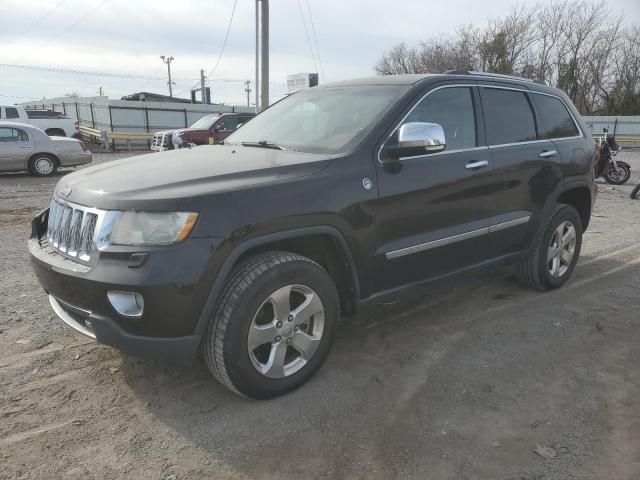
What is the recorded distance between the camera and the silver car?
1335 centimetres

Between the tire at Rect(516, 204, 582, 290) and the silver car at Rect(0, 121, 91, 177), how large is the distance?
1307 centimetres

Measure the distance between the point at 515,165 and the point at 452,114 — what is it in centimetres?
71

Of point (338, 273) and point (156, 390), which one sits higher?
point (338, 273)

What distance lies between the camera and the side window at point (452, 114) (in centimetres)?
363

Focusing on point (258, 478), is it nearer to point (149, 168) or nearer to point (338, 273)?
point (338, 273)

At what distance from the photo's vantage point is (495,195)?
3963 mm

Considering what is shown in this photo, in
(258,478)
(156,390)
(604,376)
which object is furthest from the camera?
(604,376)

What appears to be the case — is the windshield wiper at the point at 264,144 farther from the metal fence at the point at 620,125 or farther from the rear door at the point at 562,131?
the metal fence at the point at 620,125

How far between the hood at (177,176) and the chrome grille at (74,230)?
5cm

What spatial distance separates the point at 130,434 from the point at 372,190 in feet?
6.16

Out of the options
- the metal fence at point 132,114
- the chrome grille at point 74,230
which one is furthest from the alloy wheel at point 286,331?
the metal fence at point 132,114

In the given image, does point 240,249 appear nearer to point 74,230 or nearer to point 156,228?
point 156,228

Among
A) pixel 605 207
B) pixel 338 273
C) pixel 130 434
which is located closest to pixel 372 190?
pixel 338 273

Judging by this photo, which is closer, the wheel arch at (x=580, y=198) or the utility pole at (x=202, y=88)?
the wheel arch at (x=580, y=198)
